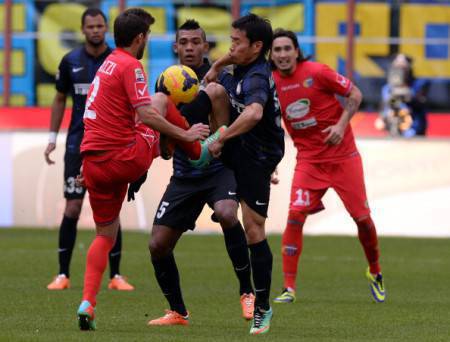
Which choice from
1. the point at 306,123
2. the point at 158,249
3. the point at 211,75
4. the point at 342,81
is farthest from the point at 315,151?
the point at 158,249

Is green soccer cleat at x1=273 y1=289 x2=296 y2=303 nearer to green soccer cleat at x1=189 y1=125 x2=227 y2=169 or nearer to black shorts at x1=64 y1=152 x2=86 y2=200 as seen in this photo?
black shorts at x1=64 y1=152 x2=86 y2=200

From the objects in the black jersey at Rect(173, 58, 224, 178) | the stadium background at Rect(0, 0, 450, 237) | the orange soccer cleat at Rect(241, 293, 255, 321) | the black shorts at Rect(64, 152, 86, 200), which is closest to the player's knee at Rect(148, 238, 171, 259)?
the black jersey at Rect(173, 58, 224, 178)

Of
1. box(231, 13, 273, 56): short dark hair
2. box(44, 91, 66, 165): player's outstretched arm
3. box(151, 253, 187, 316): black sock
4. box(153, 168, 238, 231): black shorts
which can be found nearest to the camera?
box(231, 13, 273, 56): short dark hair

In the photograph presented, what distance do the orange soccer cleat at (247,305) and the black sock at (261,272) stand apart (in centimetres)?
83

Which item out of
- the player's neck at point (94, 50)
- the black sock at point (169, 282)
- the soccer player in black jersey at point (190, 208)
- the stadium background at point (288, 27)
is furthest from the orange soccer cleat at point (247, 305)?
the stadium background at point (288, 27)

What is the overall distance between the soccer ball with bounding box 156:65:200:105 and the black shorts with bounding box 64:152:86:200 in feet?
10.4

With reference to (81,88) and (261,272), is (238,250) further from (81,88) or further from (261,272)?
(81,88)

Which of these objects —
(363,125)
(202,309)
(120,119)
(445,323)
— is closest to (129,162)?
(120,119)

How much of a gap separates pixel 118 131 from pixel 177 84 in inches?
22.1

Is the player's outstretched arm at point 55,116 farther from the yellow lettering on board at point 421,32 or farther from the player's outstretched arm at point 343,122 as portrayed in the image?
the yellow lettering on board at point 421,32

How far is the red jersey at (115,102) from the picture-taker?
8891mm

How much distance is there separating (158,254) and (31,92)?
16.7 metres

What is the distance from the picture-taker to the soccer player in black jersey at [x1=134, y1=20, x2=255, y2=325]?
9734 millimetres

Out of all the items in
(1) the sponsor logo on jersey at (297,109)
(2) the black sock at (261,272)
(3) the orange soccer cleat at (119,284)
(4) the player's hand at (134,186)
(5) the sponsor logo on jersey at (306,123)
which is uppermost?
(1) the sponsor logo on jersey at (297,109)
